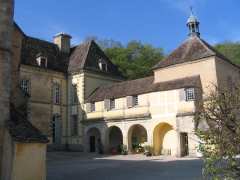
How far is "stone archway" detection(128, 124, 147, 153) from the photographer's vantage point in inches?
1185

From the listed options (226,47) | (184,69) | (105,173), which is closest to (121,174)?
(105,173)

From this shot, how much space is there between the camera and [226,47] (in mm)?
47094

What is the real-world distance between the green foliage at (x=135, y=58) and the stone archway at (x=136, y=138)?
11.6m

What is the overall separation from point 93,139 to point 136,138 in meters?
4.13

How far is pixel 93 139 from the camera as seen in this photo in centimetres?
3325

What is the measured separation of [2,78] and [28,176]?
3489mm

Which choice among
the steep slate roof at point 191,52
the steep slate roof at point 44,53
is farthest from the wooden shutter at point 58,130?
the steep slate roof at point 191,52

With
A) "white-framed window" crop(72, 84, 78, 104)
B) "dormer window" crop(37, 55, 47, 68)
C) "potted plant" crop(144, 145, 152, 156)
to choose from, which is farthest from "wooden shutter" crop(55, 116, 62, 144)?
"potted plant" crop(144, 145, 152, 156)

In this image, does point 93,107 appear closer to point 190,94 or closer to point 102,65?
point 102,65

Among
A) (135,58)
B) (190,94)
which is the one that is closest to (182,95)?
(190,94)

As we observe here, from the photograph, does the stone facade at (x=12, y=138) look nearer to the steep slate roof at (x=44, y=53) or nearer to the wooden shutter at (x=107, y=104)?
the wooden shutter at (x=107, y=104)

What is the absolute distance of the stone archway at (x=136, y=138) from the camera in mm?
30109

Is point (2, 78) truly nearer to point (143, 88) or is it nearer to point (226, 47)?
point (143, 88)

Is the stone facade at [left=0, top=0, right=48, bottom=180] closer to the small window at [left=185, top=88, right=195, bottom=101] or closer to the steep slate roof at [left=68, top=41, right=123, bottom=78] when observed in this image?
the small window at [left=185, top=88, right=195, bottom=101]
